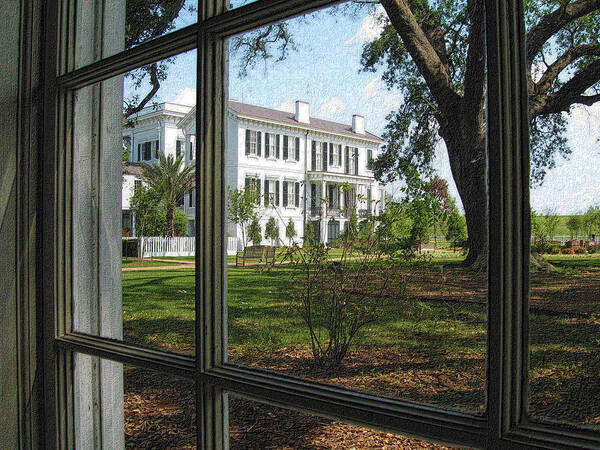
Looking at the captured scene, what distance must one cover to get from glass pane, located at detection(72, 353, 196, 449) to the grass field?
197 mm

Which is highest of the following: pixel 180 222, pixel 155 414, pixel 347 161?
pixel 347 161

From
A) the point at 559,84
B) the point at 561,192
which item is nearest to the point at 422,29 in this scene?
the point at 559,84

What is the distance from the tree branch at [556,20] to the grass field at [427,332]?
0.90 feet

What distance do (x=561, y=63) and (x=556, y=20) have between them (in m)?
0.08

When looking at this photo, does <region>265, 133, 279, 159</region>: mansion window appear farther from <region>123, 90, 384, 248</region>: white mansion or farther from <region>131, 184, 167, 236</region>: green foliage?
<region>131, 184, 167, 236</region>: green foliage

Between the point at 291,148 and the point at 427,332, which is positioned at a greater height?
the point at 291,148

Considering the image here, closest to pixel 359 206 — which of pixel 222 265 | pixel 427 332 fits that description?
pixel 427 332

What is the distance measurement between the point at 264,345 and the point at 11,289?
65 cm

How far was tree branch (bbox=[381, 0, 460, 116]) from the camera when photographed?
2.70 feet

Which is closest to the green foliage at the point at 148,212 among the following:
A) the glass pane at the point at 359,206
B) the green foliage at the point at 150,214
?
the green foliage at the point at 150,214

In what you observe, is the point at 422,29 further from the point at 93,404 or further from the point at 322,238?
the point at 93,404

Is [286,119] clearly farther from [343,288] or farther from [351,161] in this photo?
[343,288]

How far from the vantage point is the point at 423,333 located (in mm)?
1065

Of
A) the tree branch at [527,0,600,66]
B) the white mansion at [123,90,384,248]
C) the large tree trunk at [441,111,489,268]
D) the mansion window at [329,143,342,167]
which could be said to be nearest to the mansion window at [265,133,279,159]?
the white mansion at [123,90,384,248]
